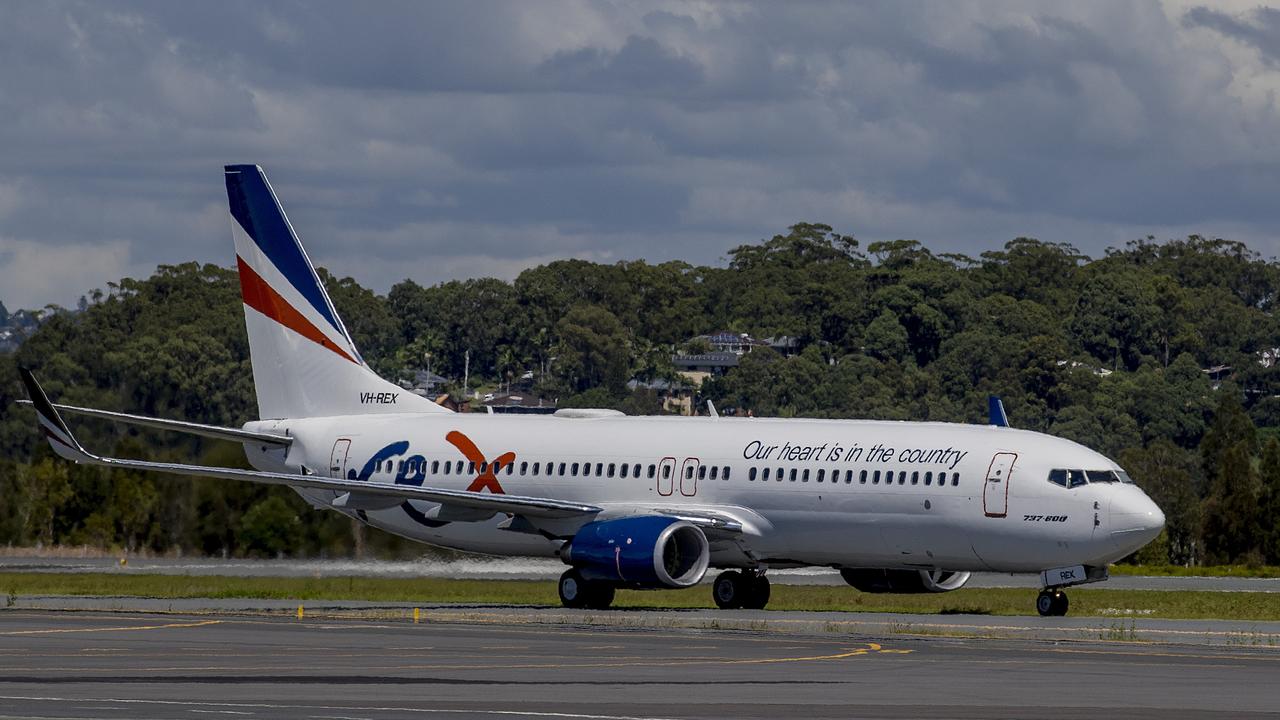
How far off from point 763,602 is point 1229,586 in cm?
1810

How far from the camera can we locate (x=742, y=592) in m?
48.5

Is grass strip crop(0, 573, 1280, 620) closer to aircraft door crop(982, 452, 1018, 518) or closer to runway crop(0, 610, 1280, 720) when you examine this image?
aircraft door crop(982, 452, 1018, 518)

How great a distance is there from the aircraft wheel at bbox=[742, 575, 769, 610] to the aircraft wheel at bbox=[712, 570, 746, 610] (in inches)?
4.1

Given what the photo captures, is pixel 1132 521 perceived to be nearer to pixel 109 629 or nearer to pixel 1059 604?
pixel 1059 604

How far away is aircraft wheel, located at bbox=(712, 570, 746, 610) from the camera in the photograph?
4841 centimetres

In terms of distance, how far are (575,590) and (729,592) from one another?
320 cm

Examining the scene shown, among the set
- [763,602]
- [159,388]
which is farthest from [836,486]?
[159,388]

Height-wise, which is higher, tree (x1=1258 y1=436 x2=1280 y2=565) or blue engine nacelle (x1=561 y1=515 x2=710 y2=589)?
tree (x1=1258 y1=436 x2=1280 y2=565)

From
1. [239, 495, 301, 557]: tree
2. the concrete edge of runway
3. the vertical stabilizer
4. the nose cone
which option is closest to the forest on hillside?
[239, 495, 301, 557]: tree

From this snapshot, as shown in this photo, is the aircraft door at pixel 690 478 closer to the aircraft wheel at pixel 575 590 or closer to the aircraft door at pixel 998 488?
the aircraft wheel at pixel 575 590

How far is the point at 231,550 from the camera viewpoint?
2837 inches

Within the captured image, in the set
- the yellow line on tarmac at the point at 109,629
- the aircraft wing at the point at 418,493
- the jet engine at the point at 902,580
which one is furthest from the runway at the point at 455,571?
the yellow line on tarmac at the point at 109,629

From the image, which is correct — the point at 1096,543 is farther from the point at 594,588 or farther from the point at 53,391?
the point at 53,391

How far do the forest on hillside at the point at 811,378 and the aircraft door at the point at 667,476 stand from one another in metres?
18.0
